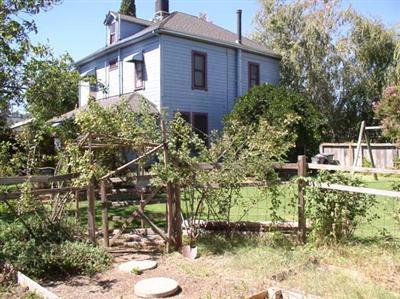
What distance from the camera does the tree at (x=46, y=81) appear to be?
8695mm

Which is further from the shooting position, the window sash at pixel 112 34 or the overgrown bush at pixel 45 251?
the window sash at pixel 112 34

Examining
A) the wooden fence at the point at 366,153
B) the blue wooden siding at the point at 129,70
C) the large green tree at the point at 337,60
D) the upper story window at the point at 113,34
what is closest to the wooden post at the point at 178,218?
the blue wooden siding at the point at 129,70

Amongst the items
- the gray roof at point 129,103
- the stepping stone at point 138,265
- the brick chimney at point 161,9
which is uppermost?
the brick chimney at point 161,9

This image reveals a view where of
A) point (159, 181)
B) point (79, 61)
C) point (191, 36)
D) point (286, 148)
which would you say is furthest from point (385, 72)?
point (159, 181)

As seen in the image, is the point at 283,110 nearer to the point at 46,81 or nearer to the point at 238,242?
the point at 46,81

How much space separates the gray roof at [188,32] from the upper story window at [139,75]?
1.14 metres

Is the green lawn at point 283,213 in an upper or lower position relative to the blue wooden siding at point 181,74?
lower

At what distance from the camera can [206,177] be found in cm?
643

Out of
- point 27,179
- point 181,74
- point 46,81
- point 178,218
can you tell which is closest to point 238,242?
point 178,218

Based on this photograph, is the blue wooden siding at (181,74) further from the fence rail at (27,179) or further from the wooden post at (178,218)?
the fence rail at (27,179)

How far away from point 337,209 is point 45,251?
13.2 feet

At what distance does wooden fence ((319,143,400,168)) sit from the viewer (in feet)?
57.2

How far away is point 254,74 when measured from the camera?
2256 cm

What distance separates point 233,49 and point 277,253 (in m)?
17.0
